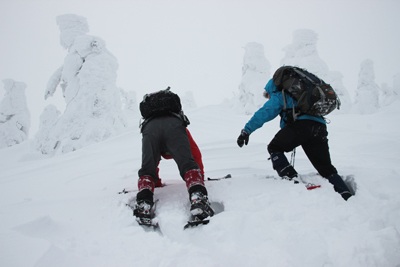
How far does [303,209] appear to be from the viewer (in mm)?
1438

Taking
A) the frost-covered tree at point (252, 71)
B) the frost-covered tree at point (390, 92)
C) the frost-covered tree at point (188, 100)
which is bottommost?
the frost-covered tree at point (188, 100)

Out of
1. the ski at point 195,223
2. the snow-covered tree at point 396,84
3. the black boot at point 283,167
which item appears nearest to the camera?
the ski at point 195,223

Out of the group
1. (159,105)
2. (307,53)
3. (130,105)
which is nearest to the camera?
(159,105)

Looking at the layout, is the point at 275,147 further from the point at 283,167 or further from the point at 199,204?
the point at 199,204

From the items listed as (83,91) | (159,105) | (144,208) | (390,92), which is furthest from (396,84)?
(144,208)

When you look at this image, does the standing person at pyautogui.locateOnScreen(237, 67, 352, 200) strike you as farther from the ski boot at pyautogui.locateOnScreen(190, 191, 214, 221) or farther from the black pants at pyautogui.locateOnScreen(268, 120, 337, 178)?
the ski boot at pyautogui.locateOnScreen(190, 191, 214, 221)

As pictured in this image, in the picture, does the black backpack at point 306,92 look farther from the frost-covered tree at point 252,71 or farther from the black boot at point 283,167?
the frost-covered tree at point 252,71

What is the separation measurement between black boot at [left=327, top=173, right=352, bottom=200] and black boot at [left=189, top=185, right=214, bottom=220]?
1136 millimetres

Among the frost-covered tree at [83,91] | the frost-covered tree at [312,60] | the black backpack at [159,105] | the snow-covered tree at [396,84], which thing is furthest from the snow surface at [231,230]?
the snow-covered tree at [396,84]

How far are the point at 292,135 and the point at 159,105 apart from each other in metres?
1.36

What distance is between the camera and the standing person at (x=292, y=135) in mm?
2006

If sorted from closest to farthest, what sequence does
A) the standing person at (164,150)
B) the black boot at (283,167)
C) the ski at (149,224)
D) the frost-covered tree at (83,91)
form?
the ski at (149,224), the standing person at (164,150), the black boot at (283,167), the frost-covered tree at (83,91)

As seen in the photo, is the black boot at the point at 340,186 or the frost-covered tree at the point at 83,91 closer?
the black boot at the point at 340,186

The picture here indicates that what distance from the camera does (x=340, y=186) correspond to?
5.86 feet
